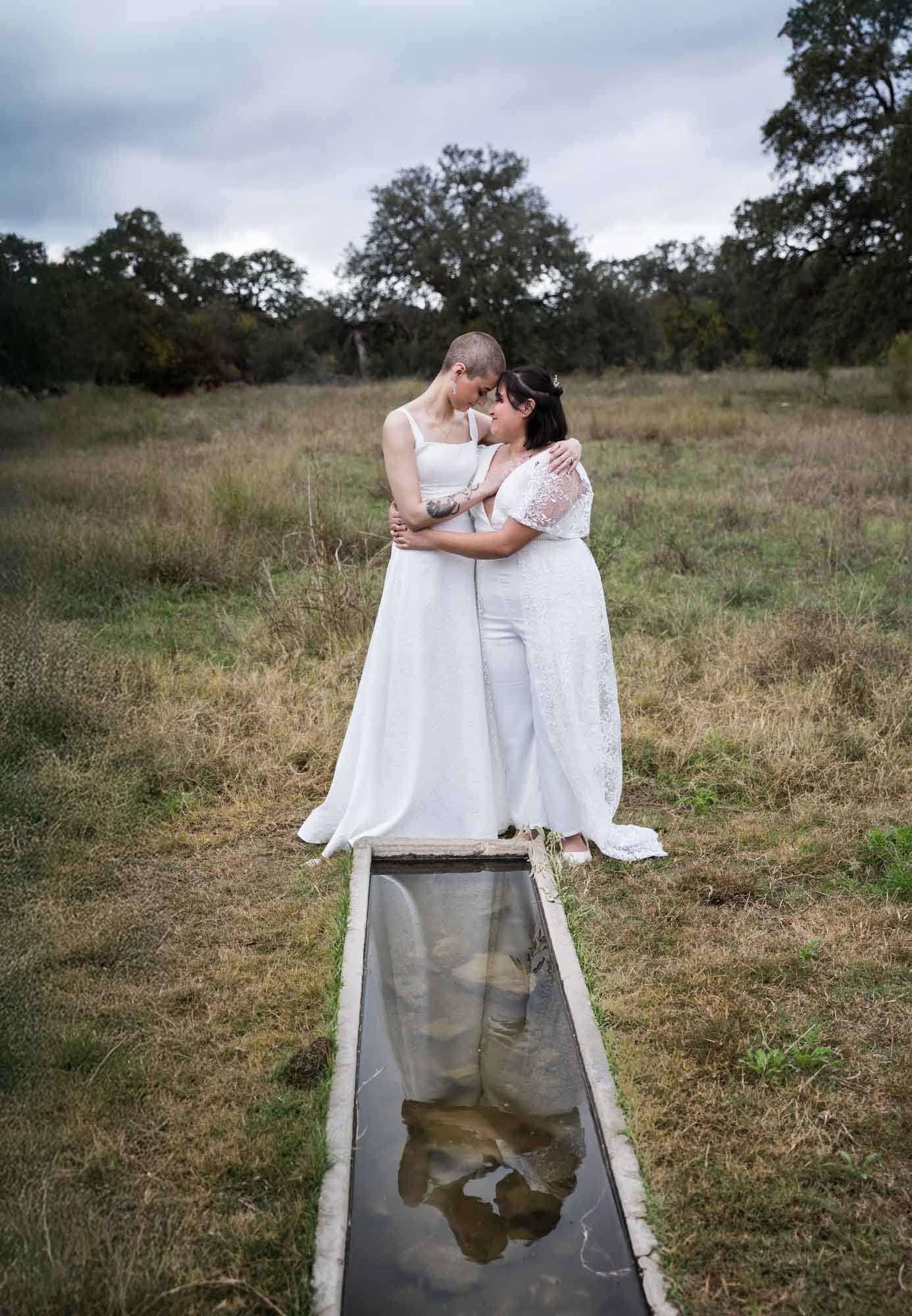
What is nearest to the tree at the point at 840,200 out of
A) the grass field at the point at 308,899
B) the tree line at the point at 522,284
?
the tree line at the point at 522,284

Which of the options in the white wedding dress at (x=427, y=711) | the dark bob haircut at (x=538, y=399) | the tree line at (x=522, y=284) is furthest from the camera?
the tree line at (x=522, y=284)

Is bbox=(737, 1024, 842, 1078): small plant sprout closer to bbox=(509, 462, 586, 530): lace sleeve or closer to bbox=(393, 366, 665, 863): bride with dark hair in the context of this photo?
bbox=(393, 366, 665, 863): bride with dark hair

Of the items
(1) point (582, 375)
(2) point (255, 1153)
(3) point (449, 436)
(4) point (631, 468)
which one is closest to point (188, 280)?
(1) point (582, 375)

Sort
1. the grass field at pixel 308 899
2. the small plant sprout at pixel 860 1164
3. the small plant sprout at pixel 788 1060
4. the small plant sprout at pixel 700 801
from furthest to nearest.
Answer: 1. the small plant sprout at pixel 700 801
2. the small plant sprout at pixel 788 1060
3. the small plant sprout at pixel 860 1164
4. the grass field at pixel 308 899

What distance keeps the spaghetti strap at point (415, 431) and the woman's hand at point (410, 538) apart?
37cm

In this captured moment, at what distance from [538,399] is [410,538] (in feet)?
2.79

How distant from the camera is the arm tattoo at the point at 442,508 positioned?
14.6 feet

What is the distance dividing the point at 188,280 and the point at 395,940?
39.4 meters

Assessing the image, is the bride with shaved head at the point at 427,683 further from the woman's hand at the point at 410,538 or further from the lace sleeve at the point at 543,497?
the lace sleeve at the point at 543,497

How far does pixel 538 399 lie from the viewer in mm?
4211

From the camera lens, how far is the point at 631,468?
14.2 m

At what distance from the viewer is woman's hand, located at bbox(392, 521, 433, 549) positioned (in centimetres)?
451

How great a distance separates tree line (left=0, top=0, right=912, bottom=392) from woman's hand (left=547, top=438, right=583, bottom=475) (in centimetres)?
237

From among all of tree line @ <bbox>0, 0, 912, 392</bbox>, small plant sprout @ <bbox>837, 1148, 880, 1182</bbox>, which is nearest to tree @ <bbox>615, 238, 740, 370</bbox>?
tree line @ <bbox>0, 0, 912, 392</bbox>
